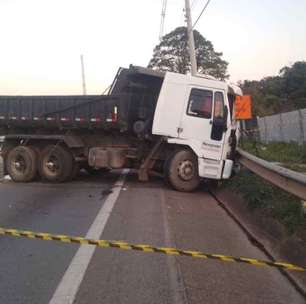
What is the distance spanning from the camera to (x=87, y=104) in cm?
1365

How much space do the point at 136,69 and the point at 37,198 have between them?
4.05m

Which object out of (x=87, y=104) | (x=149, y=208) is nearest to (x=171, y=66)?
(x=87, y=104)

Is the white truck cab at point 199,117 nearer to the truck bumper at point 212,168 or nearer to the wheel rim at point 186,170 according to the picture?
the truck bumper at point 212,168

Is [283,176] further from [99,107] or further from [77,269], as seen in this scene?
[99,107]

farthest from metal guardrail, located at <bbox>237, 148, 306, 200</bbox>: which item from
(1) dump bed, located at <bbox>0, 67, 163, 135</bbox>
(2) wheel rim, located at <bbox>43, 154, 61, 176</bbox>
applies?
(2) wheel rim, located at <bbox>43, 154, 61, 176</bbox>

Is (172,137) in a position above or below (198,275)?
above

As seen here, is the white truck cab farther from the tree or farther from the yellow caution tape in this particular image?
the tree

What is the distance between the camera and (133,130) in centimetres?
1351

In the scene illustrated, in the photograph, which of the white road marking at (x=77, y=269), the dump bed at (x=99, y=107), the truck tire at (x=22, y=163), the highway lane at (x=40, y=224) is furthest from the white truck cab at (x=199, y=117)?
the white road marking at (x=77, y=269)

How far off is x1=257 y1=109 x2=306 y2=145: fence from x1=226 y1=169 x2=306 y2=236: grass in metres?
12.1

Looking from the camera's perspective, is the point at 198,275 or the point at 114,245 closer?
the point at 198,275

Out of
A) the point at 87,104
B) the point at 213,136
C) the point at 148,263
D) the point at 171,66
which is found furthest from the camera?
the point at 171,66

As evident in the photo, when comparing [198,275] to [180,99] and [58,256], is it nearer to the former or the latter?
[58,256]

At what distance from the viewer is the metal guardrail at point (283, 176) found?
23.7 ft
